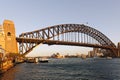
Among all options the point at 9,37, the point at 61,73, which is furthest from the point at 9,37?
the point at 61,73

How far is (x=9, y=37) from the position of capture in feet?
277

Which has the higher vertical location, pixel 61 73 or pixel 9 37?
pixel 9 37

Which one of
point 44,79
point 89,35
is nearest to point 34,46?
point 89,35

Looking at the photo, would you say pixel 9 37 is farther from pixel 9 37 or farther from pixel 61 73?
pixel 61 73

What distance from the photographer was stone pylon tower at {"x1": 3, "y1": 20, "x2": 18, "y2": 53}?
272 ft

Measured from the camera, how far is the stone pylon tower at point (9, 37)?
8288 centimetres

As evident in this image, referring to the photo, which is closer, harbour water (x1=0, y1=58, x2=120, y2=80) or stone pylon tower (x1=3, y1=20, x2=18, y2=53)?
harbour water (x1=0, y1=58, x2=120, y2=80)

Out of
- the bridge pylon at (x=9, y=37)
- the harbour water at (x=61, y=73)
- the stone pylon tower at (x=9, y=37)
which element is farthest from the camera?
the stone pylon tower at (x=9, y=37)

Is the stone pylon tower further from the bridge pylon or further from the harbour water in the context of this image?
the harbour water

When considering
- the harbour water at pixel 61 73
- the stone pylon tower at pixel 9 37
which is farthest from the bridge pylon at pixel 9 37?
the harbour water at pixel 61 73

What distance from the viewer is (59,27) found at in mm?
110938

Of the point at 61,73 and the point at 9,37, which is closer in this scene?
the point at 61,73

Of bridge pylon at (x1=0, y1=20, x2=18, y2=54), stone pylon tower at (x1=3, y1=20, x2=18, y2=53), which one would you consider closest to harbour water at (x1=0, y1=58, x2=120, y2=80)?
bridge pylon at (x1=0, y1=20, x2=18, y2=54)

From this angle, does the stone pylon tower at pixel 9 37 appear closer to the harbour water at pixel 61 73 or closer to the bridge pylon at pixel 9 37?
the bridge pylon at pixel 9 37
